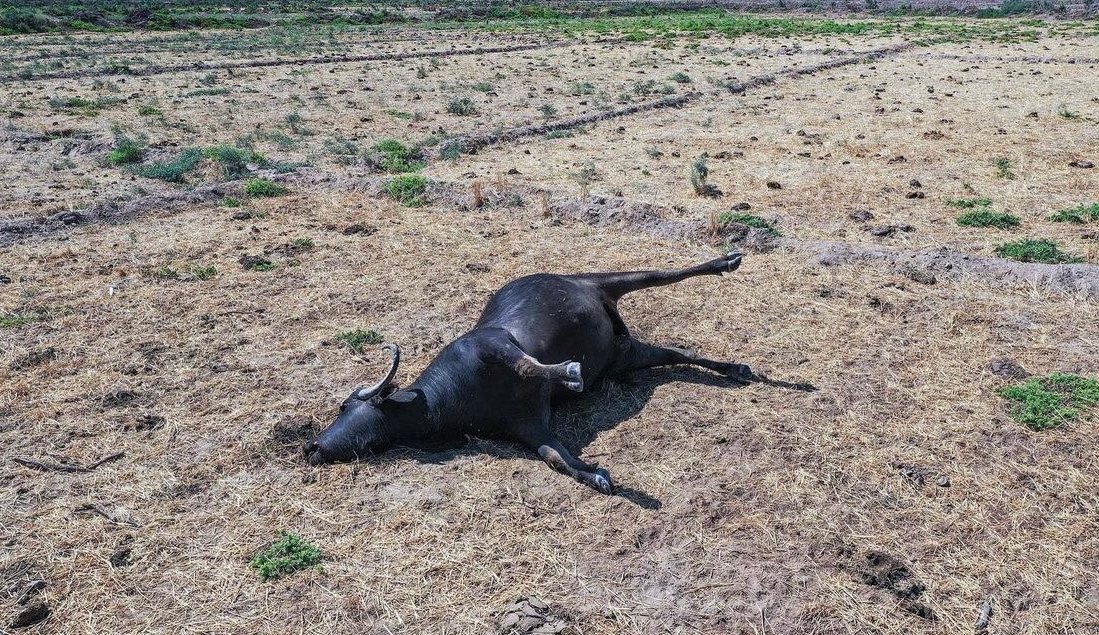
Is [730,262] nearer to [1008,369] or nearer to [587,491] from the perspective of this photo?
[1008,369]

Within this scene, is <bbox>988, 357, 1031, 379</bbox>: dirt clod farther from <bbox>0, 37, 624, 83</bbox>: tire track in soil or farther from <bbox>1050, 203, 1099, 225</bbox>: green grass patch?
<bbox>0, 37, 624, 83</bbox>: tire track in soil

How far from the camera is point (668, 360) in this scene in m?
6.35

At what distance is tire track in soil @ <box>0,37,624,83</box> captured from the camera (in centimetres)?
2453

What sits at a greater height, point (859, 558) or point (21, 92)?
point (21, 92)

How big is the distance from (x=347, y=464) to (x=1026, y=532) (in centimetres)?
391

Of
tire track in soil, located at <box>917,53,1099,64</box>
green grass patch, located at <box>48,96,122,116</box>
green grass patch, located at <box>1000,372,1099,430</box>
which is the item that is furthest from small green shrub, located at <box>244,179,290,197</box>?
tire track in soil, located at <box>917,53,1099,64</box>

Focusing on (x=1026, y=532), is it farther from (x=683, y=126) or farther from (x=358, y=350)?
(x=683, y=126)

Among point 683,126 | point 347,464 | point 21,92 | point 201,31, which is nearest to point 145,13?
point 201,31

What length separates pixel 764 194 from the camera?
36.8 feet

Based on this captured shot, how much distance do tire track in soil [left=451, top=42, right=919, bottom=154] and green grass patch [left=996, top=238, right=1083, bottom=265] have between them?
341 inches

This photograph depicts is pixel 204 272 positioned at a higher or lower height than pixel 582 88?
lower

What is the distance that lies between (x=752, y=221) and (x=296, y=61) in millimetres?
23341

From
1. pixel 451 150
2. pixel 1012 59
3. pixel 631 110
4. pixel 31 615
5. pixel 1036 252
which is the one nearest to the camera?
pixel 31 615

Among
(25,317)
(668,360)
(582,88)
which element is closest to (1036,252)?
(668,360)
